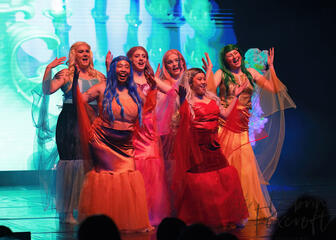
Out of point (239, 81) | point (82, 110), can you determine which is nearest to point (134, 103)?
point (82, 110)

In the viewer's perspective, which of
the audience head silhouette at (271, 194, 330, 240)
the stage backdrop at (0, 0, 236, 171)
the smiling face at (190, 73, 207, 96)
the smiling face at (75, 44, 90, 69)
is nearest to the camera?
the audience head silhouette at (271, 194, 330, 240)

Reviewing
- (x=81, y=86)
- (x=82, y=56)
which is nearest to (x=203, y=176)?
(x=81, y=86)

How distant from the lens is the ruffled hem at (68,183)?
5.68 metres

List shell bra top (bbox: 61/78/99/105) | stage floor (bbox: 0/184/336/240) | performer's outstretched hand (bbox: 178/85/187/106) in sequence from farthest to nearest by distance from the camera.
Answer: shell bra top (bbox: 61/78/99/105)
performer's outstretched hand (bbox: 178/85/187/106)
stage floor (bbox: 0/184/336/240)

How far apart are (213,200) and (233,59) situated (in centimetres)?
181

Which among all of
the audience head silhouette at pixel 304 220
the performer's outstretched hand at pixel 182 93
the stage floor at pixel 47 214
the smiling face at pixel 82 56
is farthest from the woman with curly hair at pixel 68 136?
the audience head silhouette at pixel 304 220

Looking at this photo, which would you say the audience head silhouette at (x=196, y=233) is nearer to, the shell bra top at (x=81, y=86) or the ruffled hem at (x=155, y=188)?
the ruffled hem at (x=155, y=188)

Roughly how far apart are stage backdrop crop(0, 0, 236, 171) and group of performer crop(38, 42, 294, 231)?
2.15 metres

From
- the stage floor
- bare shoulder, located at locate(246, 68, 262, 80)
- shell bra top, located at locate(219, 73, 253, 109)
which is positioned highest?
bare shoulder, located at locate(246, 68, 262, 80)

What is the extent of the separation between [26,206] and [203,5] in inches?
163

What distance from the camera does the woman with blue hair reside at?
478 centimetres

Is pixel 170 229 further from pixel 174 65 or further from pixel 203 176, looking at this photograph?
pixel 174 65

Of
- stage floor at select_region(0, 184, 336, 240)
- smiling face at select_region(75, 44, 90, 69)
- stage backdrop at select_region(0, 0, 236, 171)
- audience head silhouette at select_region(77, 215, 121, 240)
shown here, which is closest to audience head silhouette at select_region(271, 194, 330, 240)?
audience head silhouette at select_region(77, 215, 121, 240)

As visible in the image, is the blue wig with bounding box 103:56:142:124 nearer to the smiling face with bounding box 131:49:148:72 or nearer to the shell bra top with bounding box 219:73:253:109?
the smiling face with bounding box 131:49:148:72
